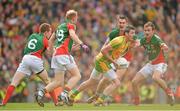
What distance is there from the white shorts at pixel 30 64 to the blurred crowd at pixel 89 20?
6.84 meters

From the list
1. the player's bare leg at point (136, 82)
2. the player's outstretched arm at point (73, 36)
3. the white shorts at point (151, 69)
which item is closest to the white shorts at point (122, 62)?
the player's bare leg at point (136, 82)

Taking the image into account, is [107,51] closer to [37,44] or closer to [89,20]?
[37,44]

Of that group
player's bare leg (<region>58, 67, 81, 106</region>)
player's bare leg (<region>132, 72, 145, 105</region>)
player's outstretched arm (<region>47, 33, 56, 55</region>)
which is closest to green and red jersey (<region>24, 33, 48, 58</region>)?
player's outstretched arm (<region>47, 33, 56, 55</region>)

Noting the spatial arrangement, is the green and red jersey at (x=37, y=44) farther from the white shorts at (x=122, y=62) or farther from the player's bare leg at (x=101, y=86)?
the white shorts at (x=122, y=62)

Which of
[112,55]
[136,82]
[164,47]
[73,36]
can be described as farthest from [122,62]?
[73,36]

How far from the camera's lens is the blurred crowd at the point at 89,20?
28578mm

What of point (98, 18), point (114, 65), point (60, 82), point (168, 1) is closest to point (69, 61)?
point (60, 82)

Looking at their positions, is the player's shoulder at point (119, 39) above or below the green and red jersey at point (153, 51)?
above

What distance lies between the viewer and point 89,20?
102ft

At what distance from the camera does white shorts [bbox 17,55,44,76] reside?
2073cm

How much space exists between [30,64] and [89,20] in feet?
34.1

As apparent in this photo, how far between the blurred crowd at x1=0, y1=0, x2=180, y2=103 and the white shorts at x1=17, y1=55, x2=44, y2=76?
269 inches

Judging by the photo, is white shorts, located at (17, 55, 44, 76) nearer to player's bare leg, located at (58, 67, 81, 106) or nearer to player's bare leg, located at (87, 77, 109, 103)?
player's bare leg, located at (58, 67, 81, 106)

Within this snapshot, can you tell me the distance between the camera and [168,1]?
3234 centimetres
